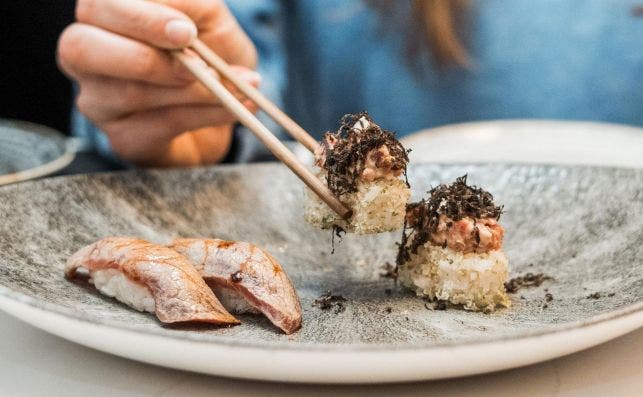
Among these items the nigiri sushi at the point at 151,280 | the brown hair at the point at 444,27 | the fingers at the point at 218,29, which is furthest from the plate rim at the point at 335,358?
the brown hair at the point at 444,27

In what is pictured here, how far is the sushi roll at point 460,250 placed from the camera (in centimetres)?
141

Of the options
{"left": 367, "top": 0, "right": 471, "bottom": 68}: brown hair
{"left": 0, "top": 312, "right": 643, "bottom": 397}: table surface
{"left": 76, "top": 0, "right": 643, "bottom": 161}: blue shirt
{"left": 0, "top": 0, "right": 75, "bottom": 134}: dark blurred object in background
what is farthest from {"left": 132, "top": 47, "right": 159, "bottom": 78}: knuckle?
{"left": 0, "top": 0, "right": 75, "bottom": 134}: dark blurred object in background

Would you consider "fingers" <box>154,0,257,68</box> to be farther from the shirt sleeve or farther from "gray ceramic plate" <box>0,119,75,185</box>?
the shirt sleeve

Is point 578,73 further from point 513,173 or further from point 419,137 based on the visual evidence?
point 513,173

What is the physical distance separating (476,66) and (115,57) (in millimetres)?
2371

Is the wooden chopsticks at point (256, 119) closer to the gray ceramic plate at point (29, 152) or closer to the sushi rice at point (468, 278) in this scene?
the sushi rice at point (468, 278)

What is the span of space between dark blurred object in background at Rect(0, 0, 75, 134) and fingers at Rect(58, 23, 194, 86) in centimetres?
327

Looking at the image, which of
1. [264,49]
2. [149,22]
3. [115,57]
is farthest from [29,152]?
[264,49]

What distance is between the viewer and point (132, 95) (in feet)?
6.79

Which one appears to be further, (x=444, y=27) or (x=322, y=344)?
(x=444, y=27)

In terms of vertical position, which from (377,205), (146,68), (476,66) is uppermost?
(476,66)

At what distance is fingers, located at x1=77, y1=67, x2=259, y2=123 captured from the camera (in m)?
2.06

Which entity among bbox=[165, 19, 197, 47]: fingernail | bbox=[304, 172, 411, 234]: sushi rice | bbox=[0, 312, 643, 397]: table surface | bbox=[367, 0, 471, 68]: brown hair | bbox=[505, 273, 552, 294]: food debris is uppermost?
bbox=[367, 0, 471, 68]: brown hair

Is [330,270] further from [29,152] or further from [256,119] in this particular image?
[29,152]
